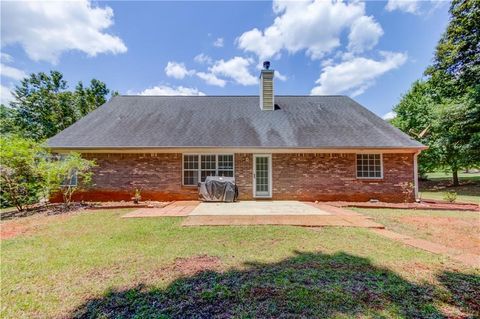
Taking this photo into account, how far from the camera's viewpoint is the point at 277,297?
9.24 ft

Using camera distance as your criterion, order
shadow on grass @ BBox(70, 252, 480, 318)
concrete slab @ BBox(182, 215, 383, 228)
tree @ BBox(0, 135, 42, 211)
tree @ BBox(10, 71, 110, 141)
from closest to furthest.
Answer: shadow on grass @ BBox(70, 252, 480, 318) < concrete slab @ BBox(182, 215, 383, 228) < tree @ BBox(0, 135, 42, 211) < tree @ BBox(10, 71, 110, 141)

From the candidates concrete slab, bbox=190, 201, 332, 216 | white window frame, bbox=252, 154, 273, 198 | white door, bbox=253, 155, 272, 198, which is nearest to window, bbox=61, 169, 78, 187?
concrete slab, bbox=190, 201, 332, 216

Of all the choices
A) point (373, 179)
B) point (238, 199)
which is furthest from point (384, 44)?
point (238, 199)

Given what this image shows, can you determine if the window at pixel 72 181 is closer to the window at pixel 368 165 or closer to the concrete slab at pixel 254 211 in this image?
the concrete slab at pixel 254 211

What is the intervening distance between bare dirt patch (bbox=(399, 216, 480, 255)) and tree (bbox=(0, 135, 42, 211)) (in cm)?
1278

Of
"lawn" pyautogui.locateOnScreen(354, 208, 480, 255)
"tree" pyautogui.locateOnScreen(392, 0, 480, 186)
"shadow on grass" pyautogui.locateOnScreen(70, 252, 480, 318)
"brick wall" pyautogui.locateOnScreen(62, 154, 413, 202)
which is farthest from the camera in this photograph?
"tree" pyautogui.locateOnScreen(392, 0, 480, 186)

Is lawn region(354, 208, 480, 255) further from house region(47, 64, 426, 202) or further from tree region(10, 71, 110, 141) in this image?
tree region(10, 71, 110, 141)

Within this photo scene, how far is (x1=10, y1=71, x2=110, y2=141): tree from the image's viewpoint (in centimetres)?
2478

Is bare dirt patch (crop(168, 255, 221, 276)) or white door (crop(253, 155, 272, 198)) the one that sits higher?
white door (crop(253, 155, 272, 198))

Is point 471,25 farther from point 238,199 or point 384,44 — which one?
point 238,199

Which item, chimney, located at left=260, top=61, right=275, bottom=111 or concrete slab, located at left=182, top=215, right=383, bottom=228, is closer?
concrete slab, located at left=182, top=215, right=383, bottom=228

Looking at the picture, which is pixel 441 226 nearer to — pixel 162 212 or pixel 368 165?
pixel 368 165

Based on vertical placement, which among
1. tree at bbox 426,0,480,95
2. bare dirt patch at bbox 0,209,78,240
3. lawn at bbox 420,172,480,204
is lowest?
lawn at bbox 420,172,480,204

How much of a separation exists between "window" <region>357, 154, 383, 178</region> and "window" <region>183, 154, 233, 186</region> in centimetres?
609
